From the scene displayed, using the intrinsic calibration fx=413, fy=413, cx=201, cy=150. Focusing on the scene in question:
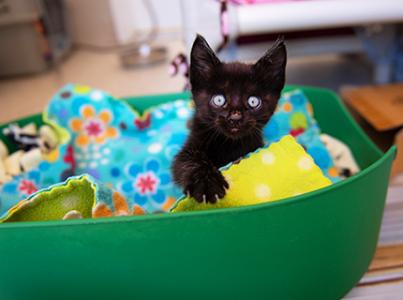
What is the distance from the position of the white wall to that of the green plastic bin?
2.53m

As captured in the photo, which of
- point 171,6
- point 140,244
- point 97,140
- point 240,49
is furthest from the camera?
point 171,6

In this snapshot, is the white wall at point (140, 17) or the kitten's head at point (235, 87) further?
the white wall at point (140, 17)

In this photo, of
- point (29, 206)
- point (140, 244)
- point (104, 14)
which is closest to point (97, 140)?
point (29, 206)

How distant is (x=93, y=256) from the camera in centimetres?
66

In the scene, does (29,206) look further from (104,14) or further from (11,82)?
(104,14)

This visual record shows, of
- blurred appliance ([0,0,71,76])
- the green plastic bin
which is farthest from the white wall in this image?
the green plastic bin

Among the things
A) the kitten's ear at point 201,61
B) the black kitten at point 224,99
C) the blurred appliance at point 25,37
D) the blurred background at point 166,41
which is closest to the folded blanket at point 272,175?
the black kitten at point 224,99

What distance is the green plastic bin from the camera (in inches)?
24.8

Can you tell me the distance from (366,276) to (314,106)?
25.8 inches

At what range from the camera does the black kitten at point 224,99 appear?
671 mm

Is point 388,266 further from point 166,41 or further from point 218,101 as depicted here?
point 166,41

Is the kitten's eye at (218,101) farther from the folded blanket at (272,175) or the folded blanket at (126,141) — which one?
the folded blanket at (126,141)

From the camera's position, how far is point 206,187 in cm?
65

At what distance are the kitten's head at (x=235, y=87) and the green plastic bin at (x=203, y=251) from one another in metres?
0.16
